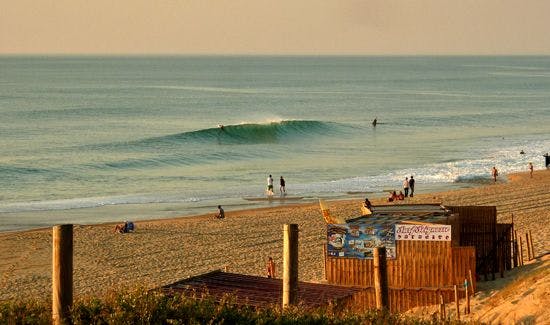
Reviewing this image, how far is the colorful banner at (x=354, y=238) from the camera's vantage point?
17719mm

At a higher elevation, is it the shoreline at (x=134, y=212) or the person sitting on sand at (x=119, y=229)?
the shoreline at (x=134, y=212)

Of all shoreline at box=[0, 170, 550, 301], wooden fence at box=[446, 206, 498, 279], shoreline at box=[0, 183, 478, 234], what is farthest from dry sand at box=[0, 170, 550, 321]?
wooden fence at box=[446, 206, 498, 279]

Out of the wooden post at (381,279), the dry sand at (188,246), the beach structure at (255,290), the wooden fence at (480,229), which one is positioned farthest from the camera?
the dry sand at (188,246)

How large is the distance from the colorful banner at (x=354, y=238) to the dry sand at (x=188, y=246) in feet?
10.2

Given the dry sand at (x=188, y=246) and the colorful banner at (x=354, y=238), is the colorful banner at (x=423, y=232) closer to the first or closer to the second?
the colorful banner at (x=354, y=238)

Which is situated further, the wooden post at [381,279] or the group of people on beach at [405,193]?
the group of people on beach at [405,193]

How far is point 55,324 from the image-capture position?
955 centimetres

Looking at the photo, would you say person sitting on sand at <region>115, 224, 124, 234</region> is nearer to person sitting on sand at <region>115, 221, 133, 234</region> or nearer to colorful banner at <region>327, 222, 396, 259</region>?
person sitting on sand at <region>115, 221, 133, 234</region>

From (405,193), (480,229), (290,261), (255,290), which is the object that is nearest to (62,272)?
(290,261)

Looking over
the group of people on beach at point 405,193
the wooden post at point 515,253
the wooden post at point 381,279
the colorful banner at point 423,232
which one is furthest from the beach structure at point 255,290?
the group of people on beach at point 405,193

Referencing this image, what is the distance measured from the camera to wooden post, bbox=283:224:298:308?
37.0ft

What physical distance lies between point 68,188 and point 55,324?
3603 cm

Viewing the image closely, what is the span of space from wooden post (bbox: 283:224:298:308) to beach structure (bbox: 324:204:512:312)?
442cm

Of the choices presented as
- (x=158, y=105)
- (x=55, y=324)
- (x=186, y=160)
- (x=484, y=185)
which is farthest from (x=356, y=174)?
Answer: (x=158, y=105)
